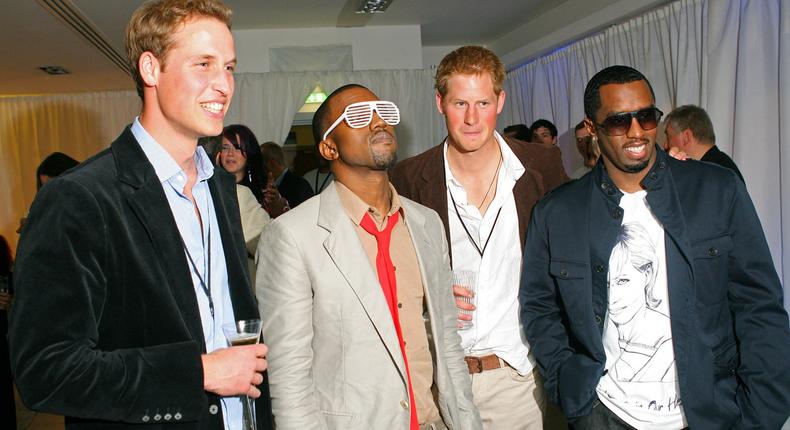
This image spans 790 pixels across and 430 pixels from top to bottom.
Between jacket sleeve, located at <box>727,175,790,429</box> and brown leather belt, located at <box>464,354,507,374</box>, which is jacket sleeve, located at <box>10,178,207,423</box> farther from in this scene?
jacket sleeve, located at <box>727,175,790,429</box>

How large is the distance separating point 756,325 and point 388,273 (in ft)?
3.99

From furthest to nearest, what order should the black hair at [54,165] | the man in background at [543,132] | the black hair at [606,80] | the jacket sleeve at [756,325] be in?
1. the man in background at [543,132]
2. the black hair at [54,165]
3. the black hair at [606,80]
4. the jacket sleeve at [756,325]

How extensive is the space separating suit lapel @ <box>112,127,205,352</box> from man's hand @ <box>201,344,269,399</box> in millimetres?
70

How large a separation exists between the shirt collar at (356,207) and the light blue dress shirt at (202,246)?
1.79ft

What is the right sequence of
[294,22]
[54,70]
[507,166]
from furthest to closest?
[54,70] < [294,22] < [507,166]

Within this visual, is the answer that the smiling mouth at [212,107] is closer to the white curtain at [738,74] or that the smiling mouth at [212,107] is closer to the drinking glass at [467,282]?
the drinking glass at [467,282]

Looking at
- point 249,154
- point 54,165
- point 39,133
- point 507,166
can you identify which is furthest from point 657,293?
point 39,133

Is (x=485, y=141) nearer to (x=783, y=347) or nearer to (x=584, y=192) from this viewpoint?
(x=584, y=192)

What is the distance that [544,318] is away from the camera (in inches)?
99.0

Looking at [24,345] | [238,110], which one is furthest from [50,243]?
[238,110]

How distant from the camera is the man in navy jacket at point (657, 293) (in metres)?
2.18

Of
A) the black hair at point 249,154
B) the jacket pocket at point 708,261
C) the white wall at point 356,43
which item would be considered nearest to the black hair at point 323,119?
the jacket pocket at point 708,261

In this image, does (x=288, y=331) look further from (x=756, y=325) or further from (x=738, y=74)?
(x=738, y=74)

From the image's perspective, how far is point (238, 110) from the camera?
890cm
